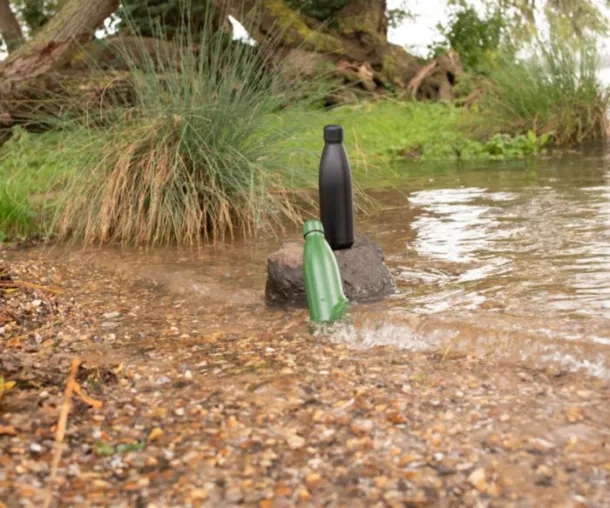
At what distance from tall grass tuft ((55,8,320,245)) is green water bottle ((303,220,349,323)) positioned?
1.79 meters

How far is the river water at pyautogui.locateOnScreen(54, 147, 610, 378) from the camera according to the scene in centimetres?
339

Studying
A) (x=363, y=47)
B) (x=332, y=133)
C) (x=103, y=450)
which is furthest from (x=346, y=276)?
(x=363, y=47)

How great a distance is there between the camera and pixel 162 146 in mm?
5801

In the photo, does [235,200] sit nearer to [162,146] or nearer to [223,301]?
[162,146]

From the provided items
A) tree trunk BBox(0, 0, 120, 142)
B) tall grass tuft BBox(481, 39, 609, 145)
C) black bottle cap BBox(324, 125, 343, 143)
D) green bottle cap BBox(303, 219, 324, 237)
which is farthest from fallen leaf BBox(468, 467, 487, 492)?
tree trunk BBox(0, 0, 120, 142)

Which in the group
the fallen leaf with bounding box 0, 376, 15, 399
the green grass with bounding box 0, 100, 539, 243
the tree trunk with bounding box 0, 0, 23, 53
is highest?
the tree trunk with bounding box 0, 0, 23, 53

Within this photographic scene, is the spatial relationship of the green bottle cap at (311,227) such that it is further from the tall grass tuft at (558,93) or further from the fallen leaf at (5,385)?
the tall grass tuft at (558,93)

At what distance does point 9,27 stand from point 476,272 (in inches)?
528

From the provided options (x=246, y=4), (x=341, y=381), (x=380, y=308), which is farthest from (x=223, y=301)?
(x=246, y=4)

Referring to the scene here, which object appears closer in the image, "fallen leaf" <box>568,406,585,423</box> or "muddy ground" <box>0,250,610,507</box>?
"muddy ground" <box>0,250,610,507</box>

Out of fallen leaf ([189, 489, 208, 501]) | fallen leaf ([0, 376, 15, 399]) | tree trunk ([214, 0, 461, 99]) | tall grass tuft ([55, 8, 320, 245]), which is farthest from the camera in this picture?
tree trunk ([214, 0, 461, 99])

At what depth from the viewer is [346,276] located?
4191 mm

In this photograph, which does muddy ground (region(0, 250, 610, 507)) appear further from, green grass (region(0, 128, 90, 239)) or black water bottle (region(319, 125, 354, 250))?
green grass (region(0, 128, 90, 239))

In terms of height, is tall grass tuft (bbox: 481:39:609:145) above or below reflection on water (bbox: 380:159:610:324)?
above
